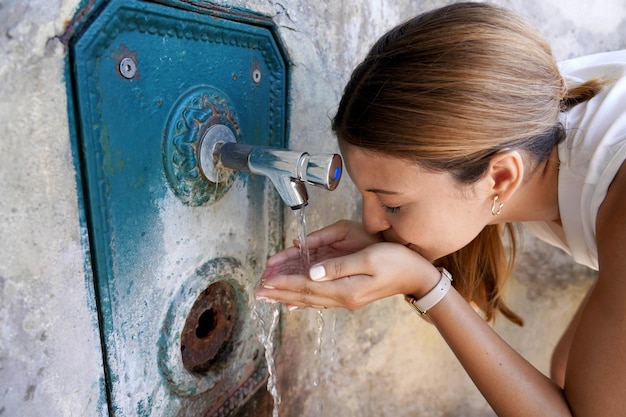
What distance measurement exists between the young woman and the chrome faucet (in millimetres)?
93

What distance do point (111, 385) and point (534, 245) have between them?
1.34 meters

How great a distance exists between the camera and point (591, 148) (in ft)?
2.65

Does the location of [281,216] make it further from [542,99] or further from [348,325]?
[542,99]

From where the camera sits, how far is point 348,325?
1333 mm

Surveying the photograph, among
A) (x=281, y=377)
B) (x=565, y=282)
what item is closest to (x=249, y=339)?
(x=281, y=377)

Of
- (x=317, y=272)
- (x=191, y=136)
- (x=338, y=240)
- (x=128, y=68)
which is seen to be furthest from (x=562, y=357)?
(x=128, y=68)

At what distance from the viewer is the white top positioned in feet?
2.57

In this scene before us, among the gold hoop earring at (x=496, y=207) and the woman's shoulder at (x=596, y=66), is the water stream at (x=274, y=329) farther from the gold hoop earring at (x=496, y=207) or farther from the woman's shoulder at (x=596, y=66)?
the woman's shoulder at (x=596, y=66)

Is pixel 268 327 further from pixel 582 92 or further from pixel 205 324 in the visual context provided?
pixel 582 92

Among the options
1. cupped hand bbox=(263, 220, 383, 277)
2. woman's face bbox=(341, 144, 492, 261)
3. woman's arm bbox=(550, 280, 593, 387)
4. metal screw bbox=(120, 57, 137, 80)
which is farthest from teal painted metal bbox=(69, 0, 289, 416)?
woman's arm bbox=(550, 280, 593, 387)

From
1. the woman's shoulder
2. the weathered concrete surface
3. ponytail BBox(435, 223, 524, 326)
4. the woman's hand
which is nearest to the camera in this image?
the weathered concrete surface

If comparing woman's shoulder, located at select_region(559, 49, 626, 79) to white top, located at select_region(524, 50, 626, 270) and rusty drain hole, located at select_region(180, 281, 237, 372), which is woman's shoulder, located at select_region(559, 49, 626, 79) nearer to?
white top, located at select_region(524, 50, 626, 270)

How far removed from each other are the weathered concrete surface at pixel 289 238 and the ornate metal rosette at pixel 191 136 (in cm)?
17

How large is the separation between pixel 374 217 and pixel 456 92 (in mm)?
266
